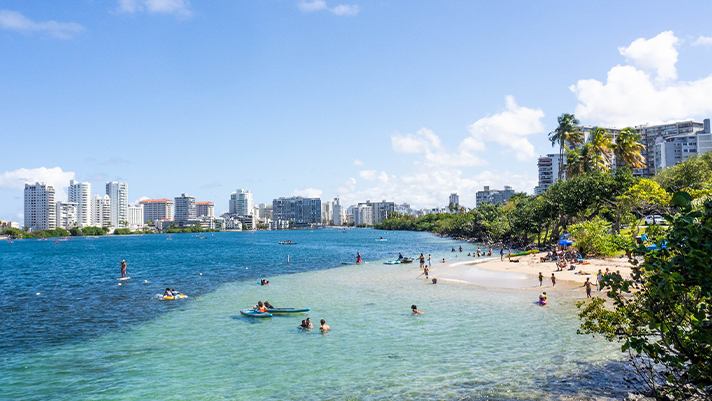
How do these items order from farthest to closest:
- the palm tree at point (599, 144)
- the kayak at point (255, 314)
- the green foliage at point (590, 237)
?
the palm tree at point (599, 144) < the green foliage at point (590, 237) < the kayak at point (255, 314)

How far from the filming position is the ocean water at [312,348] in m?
15.9


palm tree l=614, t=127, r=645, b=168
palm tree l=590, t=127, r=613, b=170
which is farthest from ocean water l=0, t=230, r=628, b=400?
palm tree l=614, t=127, r=645, b=168

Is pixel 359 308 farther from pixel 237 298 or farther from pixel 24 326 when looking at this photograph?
pixel 24 326

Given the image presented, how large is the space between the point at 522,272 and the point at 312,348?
30801mm

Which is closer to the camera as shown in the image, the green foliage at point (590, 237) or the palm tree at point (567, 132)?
the green foliage at point (590, 237)

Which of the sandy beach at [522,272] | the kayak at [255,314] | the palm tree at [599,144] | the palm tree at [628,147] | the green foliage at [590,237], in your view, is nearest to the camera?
the kayak at [255,314]

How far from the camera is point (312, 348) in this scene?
69.1 ft

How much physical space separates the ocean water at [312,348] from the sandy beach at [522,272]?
11.4 feet

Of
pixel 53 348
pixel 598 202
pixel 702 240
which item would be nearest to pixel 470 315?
pixel 702 240

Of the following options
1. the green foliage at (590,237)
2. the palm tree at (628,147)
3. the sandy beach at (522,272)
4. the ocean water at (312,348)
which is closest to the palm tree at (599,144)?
the palm tree at (628,147)

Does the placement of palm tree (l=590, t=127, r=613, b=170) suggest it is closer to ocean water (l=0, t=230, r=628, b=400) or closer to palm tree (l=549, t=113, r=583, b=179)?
palm tree (l=549, t=113, r=583, b=179)

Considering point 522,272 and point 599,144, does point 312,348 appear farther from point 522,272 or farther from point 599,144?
point 599,144

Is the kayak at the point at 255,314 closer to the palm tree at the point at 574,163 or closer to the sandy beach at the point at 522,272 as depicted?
the sandy beach at the point at 522,272

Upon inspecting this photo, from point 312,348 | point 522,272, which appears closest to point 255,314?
point 312,348
